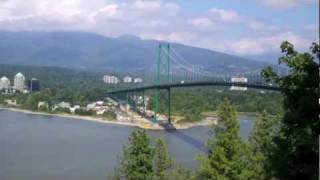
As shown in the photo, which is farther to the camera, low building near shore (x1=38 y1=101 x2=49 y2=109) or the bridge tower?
low building near shore (x1=38 y1=101 x2=49 y2=109)

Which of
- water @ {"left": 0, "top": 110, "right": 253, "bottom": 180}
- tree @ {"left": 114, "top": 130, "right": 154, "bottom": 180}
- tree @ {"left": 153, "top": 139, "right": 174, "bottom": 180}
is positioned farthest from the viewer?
water @ {"left": 0, "top": 110, "right": 253, "bottom": 180}

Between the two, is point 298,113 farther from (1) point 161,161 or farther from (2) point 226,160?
(1) point 161,161

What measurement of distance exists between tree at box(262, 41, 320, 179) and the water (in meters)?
6.83

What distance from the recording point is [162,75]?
2358 cm

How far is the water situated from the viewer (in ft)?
29.3

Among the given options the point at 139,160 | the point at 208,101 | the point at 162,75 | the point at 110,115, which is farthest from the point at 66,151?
the point at 208,101

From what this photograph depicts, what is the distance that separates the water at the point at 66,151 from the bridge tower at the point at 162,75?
202 centimetres

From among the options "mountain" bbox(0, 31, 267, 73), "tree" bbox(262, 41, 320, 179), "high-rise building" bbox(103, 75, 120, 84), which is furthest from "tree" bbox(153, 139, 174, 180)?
"mountain" bbox(0, 31, 267, 73)

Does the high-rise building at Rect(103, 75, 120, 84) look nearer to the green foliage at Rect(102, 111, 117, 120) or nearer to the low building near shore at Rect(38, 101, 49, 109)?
the low building near shore at Rect(38, 101, 49, 109)

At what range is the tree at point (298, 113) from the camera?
5.15 feet

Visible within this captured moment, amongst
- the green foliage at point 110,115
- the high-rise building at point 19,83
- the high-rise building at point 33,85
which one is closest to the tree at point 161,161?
the green foliage at point 110,115

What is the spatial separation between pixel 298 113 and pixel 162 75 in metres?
22.0

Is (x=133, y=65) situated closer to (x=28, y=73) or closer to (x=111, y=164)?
(x=28, y=73)

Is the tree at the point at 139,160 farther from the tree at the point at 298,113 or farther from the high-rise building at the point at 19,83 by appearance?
the high-rise building at the point at 19,83
